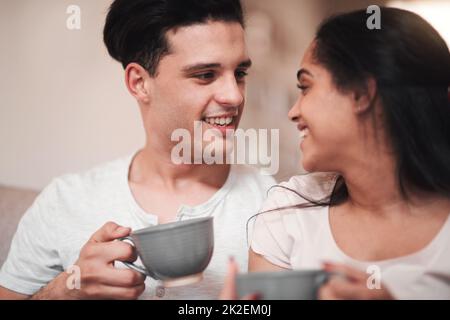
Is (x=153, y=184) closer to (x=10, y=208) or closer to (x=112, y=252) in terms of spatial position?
(x=112, y=252)

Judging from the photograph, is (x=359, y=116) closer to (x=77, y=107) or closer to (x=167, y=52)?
(x=167, y=52)

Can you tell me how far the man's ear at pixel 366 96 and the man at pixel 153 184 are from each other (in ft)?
0.79

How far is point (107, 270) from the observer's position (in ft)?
3.32

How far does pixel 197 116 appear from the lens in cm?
107

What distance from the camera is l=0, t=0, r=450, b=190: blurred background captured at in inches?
44.4

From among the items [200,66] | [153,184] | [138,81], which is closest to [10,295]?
[153,184]

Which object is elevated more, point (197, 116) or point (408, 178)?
point (197, 116)

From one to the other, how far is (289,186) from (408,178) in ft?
0.73

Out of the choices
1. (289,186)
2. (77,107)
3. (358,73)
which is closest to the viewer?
(358,73)

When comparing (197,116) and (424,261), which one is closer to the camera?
(424,261)

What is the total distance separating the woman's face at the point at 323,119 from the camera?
0.92 meters

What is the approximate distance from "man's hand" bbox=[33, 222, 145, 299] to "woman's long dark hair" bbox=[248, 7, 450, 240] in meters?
0.48

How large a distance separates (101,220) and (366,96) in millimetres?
601
